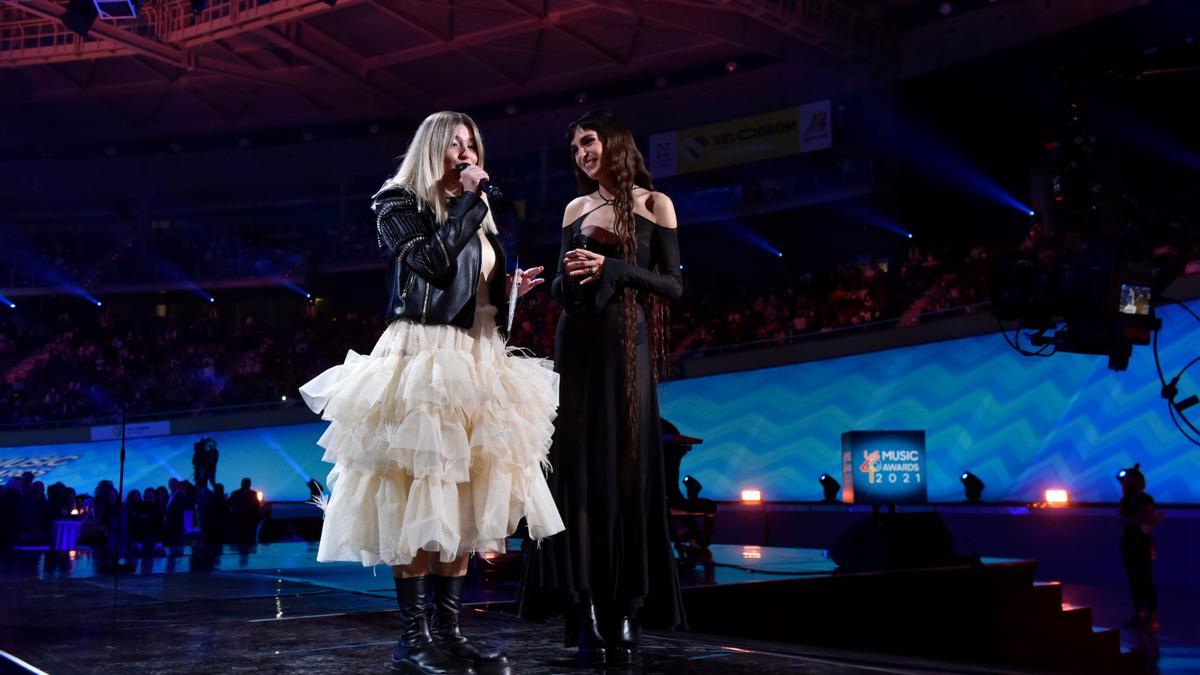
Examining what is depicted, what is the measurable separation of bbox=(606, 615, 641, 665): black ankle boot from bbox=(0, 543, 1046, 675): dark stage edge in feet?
0.19

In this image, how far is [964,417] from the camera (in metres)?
14.3

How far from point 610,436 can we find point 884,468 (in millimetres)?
6032

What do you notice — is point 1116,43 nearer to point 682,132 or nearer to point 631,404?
point 682,132

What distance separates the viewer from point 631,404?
2.82m

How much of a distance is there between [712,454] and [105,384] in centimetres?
1558

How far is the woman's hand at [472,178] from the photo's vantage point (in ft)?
8.38

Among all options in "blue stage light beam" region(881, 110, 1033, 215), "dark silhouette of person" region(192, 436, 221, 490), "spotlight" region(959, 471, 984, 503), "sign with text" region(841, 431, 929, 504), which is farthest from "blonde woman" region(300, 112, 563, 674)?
"blue stage light beam" region(881, 110, 1033, 215)

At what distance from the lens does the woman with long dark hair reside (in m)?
2.78

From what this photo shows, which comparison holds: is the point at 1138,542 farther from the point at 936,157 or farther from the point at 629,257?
the point at 936,157

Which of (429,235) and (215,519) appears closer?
(429,235)

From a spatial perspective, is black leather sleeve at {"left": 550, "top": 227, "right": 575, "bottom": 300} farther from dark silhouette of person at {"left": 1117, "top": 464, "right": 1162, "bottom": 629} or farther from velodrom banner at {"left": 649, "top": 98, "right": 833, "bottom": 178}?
velodrom banner at {"left": 649, "top": 98, "right": 833, "bottom": 178}

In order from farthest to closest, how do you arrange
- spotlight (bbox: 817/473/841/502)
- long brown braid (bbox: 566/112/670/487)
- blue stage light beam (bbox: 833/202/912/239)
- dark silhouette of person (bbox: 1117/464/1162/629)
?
blue stage light beam (bbox: 833/202/912/239)
spotlight (bbox: 817/473/841/502)
dark silhouette of person (bbox: 1117/464/1162/629)
long brown braid (bbox: 566/112/670/487)

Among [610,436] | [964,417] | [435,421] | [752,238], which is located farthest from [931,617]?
[752,238]

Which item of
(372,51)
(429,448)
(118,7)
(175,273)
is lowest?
(429,448)
